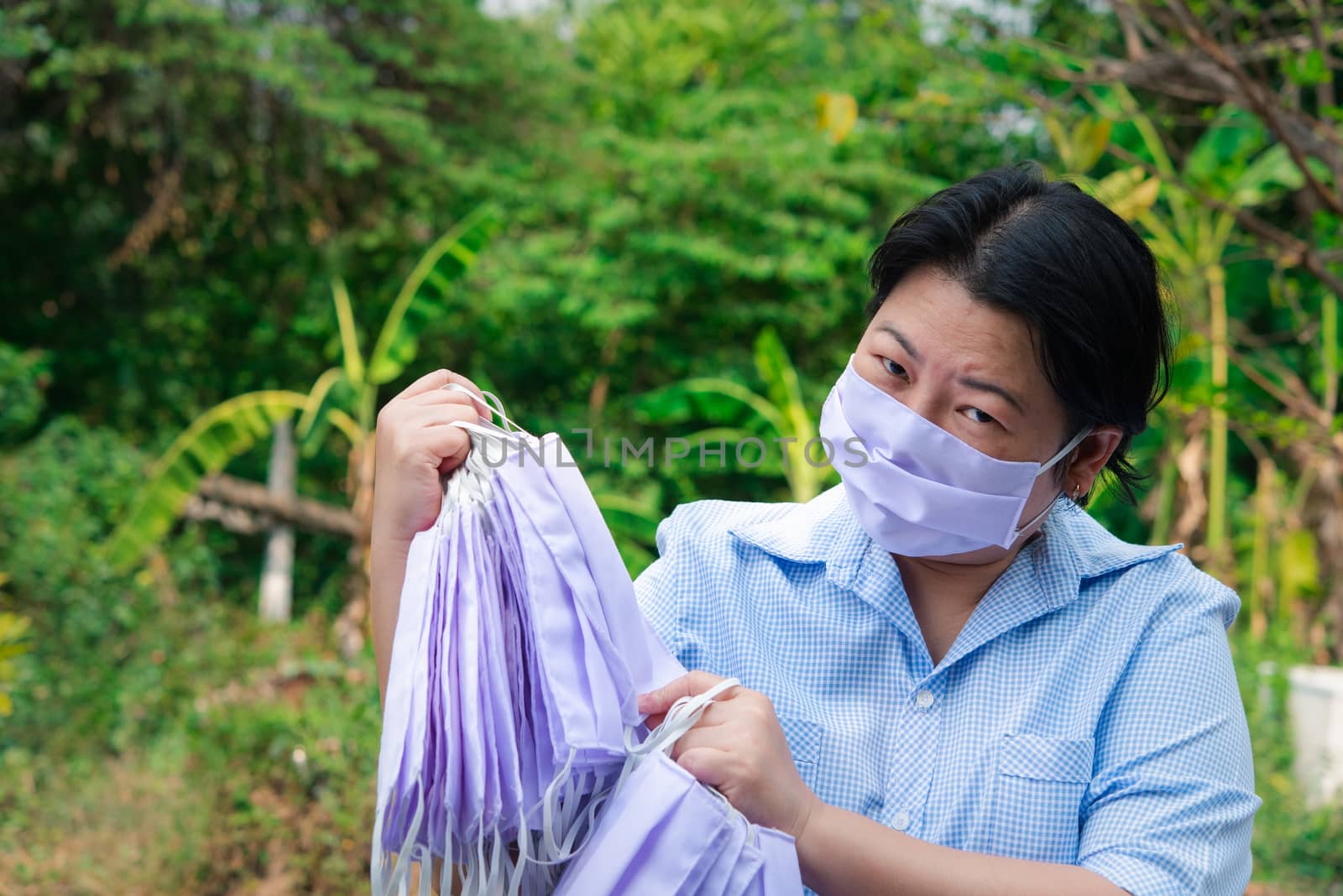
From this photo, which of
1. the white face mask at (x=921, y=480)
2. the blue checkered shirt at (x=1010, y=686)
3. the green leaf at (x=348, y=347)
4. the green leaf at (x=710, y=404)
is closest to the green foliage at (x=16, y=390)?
the green leaf at (x=348, y=347)

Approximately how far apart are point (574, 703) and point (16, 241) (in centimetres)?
854

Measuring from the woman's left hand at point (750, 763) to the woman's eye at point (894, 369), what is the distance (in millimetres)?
394

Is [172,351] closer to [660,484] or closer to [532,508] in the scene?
[660,484]

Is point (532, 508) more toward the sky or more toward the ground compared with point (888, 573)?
more toward the sky

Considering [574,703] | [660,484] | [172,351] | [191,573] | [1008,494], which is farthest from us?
[172,351]

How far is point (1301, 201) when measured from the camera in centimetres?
663

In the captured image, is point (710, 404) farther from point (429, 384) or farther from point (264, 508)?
point (429, 384)

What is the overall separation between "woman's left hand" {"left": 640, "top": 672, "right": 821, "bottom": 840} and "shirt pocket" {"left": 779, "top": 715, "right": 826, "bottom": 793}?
13 cm

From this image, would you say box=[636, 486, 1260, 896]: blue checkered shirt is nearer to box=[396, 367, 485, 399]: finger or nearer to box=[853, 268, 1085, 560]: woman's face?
box=[853, 268, 1085, 560]: woman's face

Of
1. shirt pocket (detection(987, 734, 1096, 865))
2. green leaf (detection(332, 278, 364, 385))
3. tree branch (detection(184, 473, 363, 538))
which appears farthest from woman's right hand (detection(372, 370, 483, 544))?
tree branch (detection(184, 473, 363, 538))

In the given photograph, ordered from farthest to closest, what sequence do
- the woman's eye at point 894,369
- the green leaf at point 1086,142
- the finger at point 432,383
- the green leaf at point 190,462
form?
the green leaf at point 190,462
the green leaf at point 1086,142
the woman's eye at point 894,369
the finger at point 432,383

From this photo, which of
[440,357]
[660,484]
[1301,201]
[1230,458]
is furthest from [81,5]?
[1230,458]

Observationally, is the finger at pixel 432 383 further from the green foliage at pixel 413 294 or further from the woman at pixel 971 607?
the green foliage at pixel 413 294

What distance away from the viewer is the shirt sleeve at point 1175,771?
40.6 inches
